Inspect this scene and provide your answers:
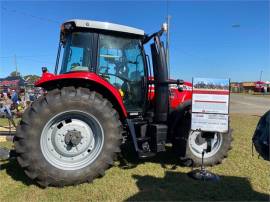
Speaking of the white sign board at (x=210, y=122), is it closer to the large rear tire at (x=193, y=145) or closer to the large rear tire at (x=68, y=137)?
the large rear tire at (x=193, y=145)

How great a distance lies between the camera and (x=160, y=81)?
5.23 metres

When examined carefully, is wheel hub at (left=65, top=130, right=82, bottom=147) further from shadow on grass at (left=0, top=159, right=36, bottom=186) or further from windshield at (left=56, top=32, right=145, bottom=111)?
windshield at (left=56, top=32, right=145, bottom=111)

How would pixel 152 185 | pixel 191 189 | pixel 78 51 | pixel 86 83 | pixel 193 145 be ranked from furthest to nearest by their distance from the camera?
pixel 193 145 → pixel 78 51 → pixel 86 83 → pixel 152 185 → pixel 191 189

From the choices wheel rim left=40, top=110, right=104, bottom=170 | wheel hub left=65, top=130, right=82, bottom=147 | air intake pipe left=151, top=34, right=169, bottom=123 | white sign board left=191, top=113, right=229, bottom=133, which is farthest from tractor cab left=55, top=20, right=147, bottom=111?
white sign board left=191, top=113, right=229, bottom=133

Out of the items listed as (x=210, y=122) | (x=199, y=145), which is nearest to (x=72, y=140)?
(x=210, y=122)

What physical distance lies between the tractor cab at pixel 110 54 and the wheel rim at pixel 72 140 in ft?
2.64

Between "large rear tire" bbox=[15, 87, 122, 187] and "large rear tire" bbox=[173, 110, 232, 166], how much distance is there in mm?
→ 1265

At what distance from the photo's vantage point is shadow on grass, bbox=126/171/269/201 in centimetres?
396

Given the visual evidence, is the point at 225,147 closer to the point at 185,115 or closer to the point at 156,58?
the point at 185,115

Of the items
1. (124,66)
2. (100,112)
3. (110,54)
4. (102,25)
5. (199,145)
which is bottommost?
(199,145)

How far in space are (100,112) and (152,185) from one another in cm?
130

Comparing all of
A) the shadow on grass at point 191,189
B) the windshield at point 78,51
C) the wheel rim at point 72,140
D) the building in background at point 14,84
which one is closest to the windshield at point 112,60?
the windshield at point 78,51

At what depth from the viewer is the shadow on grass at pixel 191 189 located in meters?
3.96

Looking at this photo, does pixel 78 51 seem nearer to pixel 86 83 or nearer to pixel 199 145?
pixel 86 83
